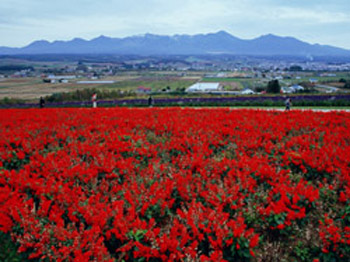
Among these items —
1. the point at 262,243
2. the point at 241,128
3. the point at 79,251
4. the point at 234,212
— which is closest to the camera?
the point at 79,251

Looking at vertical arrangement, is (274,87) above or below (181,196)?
above

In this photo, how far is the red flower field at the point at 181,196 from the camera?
4250mm

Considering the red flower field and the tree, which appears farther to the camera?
the tree

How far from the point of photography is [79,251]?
402 centimetres

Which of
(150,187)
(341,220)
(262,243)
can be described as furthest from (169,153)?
(341,220)

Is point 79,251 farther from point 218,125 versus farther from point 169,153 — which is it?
point 218,125

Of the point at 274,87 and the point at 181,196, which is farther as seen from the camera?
the point at 274,87

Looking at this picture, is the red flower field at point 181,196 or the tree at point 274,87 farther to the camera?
the tree at point 274,87

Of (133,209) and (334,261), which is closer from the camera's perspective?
(334,261)

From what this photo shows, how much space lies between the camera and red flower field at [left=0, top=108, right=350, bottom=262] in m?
4.25

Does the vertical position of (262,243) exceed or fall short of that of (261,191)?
it falls short

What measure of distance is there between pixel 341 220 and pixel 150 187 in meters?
3.41

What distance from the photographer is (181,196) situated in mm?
5516

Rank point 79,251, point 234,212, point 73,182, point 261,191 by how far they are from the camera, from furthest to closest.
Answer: point 73,182 < point 261,191 < point 234,212 < point 79,251
